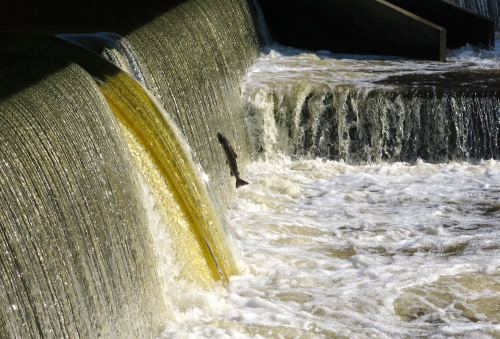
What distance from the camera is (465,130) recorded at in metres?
8.81

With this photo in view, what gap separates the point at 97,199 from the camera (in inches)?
165

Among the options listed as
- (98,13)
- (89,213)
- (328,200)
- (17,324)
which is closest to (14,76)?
(89,213)

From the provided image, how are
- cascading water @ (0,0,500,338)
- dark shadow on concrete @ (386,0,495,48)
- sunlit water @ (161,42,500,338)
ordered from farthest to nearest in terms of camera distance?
dark shadow on concrete @ (386,0,495,48) < sunlit water @ (161,42,500,338) < cascading water @ (0,0,500,338)

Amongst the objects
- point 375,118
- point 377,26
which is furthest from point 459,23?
point 375,118

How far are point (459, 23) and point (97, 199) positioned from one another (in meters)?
9.38

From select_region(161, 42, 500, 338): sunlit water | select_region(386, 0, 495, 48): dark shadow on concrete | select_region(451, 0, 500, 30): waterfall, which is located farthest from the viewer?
select_region(451, 0, 500, 30): waterfall

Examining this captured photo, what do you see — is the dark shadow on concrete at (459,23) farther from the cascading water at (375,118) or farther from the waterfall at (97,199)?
the waterfall at (97,199)

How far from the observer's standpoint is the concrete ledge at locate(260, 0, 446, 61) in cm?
1136

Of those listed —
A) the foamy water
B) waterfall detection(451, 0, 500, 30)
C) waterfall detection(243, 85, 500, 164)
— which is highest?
waterfall detection(451, 0, 500, 30)

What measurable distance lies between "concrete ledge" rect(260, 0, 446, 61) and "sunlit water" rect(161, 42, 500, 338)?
1997mm

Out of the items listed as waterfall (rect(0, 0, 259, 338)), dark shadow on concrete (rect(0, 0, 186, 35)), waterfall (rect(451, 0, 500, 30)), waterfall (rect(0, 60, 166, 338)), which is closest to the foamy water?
waterfall (rect(0, 0, 259, 338))

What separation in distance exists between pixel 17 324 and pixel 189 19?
5686mm

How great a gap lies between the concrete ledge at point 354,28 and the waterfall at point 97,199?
17.6ft

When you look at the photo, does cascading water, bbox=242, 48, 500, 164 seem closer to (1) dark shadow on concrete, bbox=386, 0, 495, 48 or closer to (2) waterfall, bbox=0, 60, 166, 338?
(1) dark shadow on concrete, bbox=386, 0, 495, 48
